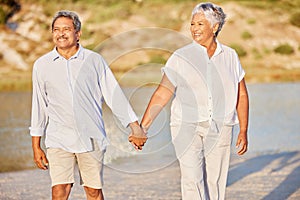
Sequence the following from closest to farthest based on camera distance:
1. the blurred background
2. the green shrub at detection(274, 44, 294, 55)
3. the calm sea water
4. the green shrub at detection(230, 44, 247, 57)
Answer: the calm sea water < the blurred background < the green shrub at detection(230, 44, 247, 57) < the green shrub at detection(274, 44, 294, 55)

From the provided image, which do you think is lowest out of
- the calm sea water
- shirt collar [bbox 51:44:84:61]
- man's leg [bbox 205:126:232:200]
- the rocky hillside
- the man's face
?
the rocky hillside

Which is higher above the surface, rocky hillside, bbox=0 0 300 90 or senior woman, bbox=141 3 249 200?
senior woman, bbox=141 3 249 200

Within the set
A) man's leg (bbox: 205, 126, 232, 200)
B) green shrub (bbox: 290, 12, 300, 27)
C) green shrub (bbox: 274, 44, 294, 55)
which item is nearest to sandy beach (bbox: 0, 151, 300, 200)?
man's leg (bbox: 205, 126, 232, 200)

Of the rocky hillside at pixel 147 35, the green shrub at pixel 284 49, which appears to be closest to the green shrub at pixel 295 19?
the rocky hillside at pixel 147 35

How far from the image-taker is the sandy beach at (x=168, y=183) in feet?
25.8

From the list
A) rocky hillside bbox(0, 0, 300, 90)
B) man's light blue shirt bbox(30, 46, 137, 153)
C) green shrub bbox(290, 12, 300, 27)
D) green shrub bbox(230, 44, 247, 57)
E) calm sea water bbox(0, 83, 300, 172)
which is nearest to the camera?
man's light blue shirt bbox(30, 46, 137, 153)

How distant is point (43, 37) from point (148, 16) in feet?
25.5

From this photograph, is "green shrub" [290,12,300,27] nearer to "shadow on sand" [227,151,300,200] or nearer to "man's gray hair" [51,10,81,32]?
"shadow on sand" [227,151,300,200]

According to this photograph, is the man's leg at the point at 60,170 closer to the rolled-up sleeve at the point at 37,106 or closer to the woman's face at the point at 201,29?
the rolled-up sleeve at the point at 37,106

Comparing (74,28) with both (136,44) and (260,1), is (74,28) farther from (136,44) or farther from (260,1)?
(260,1)

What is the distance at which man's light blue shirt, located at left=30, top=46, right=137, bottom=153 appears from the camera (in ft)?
17.0

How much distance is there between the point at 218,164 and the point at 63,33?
1.53 m

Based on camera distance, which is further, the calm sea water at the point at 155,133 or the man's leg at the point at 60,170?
the calm sea water at the point at 155,133

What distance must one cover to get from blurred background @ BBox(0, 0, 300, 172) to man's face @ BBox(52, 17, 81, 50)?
8482mm
